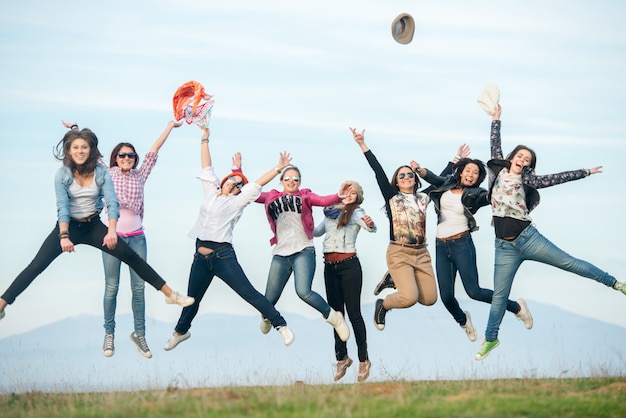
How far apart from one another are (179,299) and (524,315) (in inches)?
224

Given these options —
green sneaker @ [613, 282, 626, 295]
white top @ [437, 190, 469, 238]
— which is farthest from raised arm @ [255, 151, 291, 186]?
green sneaker @ [613, 282, 626, 295]

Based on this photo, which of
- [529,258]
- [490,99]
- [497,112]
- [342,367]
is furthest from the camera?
[490,99]

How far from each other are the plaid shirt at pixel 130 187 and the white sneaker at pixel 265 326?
8.30ft

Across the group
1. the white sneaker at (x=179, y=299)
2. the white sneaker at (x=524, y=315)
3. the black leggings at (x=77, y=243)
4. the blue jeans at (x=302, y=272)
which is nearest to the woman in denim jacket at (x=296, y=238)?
the blue jeans at (x=302, y=272)

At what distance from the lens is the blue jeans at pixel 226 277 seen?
14.5m

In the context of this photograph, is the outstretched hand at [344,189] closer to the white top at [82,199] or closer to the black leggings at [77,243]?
the black leggings at [77,243]

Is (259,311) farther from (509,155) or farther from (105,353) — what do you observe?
(509,155)

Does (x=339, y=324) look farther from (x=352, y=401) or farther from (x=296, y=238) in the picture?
(x=352, y=401)

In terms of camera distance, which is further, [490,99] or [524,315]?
[524,315]

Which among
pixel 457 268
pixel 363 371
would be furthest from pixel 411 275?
pixel 363 371

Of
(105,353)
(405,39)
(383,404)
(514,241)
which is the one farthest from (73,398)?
(405,39)

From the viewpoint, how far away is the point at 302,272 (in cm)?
1465

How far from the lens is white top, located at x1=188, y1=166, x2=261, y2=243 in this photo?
47.4 ft

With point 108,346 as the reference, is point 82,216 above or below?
above
